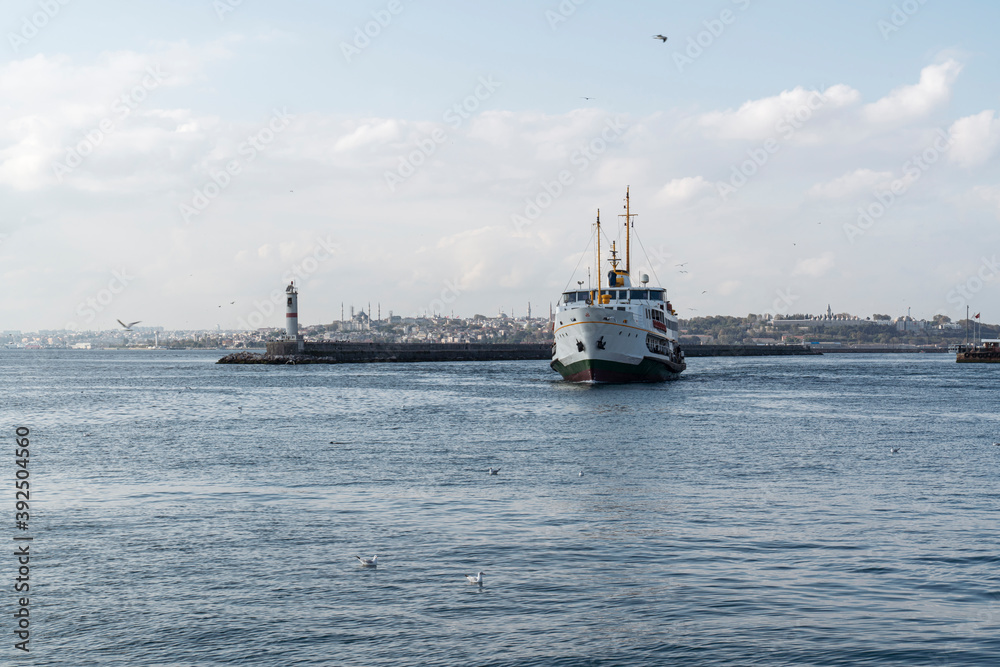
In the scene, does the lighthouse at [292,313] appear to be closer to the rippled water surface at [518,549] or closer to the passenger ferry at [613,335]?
the passenger ferry at [613,335]

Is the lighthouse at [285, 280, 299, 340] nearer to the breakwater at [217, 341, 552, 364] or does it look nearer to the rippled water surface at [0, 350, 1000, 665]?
the breakwater at [217, 341, 552, 364]

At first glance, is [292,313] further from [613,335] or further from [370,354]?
[613,335]

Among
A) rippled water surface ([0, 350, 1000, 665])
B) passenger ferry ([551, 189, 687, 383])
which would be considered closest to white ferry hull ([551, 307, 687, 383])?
passenger ferry ([551, 189, 687, 383])

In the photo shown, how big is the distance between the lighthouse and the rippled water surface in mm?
97733

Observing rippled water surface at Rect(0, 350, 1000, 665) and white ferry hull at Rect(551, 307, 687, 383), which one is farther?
white ferry hull at Rect(551, 307, 687, 383)

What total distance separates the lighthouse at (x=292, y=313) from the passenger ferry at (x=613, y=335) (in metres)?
71.2

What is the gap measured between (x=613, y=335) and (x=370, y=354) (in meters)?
84.6

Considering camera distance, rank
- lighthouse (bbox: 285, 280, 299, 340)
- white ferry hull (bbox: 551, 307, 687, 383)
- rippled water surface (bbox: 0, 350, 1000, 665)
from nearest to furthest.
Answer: rippled water surface (bbox: 0, 350, 1000, 665), white ferry hull (bbox: 551, 307, 687, 383), lighthouse (bbox: 285, 280, 299, 340)

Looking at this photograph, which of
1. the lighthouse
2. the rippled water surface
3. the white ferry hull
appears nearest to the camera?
the rippled water surface

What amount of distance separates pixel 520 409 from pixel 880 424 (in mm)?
16844

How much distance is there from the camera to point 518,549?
14.2 m

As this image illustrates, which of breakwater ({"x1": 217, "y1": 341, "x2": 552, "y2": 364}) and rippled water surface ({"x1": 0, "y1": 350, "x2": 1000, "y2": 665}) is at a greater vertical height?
breakwater ({"x1": 217, "y1": 341, "x2": 552, "y2": 364})

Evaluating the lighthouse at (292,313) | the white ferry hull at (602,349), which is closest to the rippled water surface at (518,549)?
the white ferry hull at (602,349)

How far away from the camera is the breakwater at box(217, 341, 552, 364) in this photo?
129375 mm
